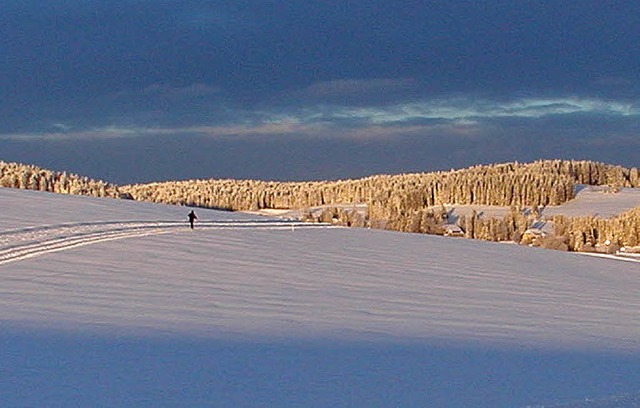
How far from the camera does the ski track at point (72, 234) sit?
14406 millimetres

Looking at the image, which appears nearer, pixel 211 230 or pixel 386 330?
pixel 386 330

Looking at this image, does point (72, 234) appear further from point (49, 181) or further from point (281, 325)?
point (49, 181)

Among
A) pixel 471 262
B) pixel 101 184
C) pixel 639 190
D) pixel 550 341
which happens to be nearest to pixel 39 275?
pixel 550 341

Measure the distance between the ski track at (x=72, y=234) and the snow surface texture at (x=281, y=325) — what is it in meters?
0.08

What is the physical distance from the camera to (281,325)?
10539 mm

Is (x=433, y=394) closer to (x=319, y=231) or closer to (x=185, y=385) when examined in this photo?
(x=185, y=385)

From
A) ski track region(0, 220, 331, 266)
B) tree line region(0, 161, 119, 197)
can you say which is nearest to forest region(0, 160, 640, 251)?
tree line region(0, 161, 119, 197)

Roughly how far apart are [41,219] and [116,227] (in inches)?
70.1

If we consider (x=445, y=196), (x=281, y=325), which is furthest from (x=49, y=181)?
(x=445, y=196)

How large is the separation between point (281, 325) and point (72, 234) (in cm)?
810

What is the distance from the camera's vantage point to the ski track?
14.4 meters

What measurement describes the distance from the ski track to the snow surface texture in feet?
0.26

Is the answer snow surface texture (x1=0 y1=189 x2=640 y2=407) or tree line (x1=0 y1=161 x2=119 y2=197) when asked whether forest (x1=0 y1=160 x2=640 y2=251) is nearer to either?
tree line (x1=0 y1=161 x2=119 y2=197)

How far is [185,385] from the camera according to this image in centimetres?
770
